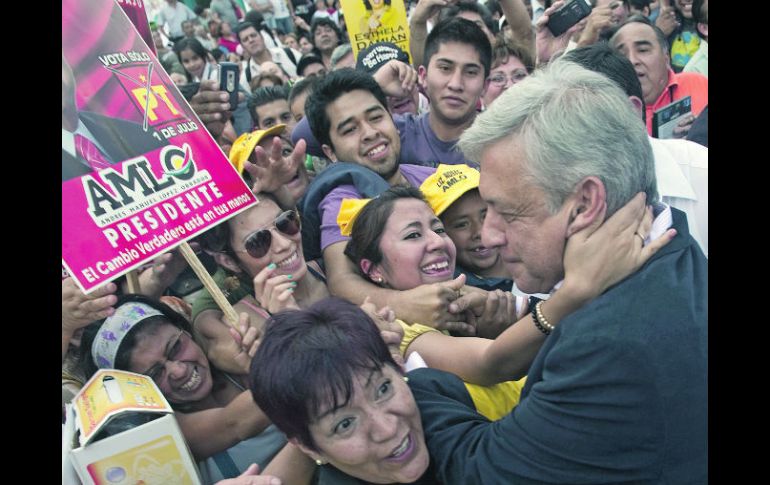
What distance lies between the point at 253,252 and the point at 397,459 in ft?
4.59

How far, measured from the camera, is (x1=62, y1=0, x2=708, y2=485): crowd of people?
1.60 meters

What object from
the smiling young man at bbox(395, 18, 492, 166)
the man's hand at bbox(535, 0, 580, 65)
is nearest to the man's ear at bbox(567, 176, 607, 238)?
the smiling young man at bbox(395, 18, 492, 166)

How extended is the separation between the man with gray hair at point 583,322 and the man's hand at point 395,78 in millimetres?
2773

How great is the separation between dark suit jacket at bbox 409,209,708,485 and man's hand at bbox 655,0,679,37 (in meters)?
5.83

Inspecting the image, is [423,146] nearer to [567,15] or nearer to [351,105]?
[351,105]

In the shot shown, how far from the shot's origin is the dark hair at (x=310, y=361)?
6.11 feet

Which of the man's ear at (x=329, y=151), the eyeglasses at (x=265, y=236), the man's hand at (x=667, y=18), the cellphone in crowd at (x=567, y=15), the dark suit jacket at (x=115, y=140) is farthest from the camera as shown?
the man's hand at (x=667, y=18)

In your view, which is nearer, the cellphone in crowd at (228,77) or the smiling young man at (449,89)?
the cellphone in crowd at (228,77)

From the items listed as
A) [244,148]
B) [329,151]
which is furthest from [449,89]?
[244,148]

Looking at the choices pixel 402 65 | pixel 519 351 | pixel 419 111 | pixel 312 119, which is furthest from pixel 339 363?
pixel 419 111

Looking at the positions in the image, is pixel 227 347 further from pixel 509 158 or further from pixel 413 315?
pixel 509 158

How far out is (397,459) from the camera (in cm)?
192

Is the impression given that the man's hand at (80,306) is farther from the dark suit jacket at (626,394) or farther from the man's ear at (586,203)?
the man's ear at (586,203)

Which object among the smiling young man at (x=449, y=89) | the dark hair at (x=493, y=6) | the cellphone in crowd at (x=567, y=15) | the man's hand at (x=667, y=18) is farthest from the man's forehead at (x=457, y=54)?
the dark hair at (x=493, y=6)
